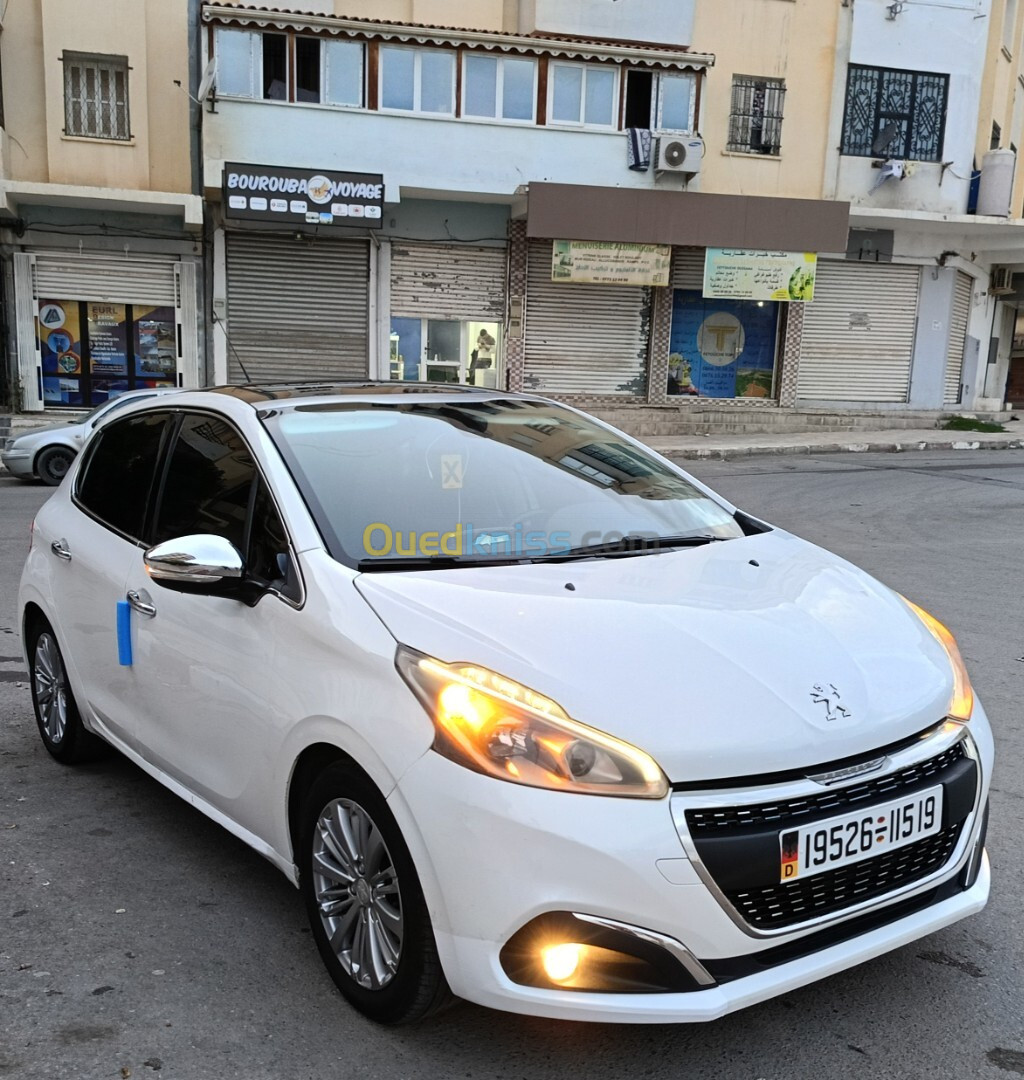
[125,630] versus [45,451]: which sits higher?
[125,630]

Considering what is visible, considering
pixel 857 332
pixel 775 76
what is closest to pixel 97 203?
pixel 775 76

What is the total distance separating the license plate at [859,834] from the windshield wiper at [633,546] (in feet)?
3.65

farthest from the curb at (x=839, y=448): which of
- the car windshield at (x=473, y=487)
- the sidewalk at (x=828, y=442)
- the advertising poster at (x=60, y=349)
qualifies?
the car windshield at (x=473, y=487)

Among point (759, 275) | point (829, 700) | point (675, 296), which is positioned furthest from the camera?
point (675, 296)

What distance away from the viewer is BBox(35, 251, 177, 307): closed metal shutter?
18844mm

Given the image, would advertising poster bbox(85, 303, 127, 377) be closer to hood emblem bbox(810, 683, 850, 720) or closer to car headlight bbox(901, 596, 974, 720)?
car headlight bbox(901, 596, 974, 720)

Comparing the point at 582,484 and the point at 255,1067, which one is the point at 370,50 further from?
the point at 255,1067

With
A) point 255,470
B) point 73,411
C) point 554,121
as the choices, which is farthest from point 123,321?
point 255,470

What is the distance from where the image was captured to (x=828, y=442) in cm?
1917

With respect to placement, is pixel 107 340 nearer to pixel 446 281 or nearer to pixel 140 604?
pixel 446 281

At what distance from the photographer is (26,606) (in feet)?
14.5

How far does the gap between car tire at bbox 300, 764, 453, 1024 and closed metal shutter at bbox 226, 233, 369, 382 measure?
58.2 ft

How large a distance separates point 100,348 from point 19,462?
267 inches

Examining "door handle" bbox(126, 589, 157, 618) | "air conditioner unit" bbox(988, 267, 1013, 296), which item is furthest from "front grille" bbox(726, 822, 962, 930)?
"air conditioner unit" bbox(988, 267, 1013, 296)
